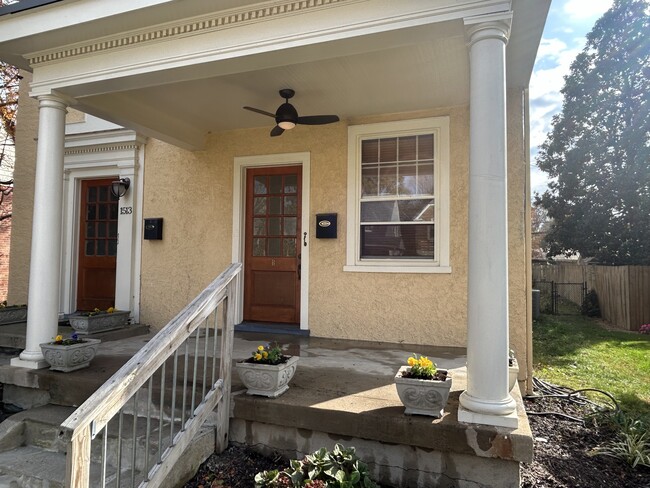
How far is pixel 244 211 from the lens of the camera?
5.20 m

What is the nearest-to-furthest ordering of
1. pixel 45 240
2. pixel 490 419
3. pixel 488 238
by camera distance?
1. pixel 490 419
2. pixel 488 238
3. pixel 45 240

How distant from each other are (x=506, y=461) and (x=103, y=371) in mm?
2926

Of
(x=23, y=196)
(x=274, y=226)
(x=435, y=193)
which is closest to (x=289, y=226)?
(x=274, y=226)

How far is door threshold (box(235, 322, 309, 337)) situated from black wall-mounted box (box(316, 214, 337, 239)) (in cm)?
113

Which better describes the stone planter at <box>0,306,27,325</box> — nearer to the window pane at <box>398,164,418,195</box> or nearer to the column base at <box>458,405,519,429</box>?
the window pane at <box>398,164,418,195</box>

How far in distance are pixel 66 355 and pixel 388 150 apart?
3.64m

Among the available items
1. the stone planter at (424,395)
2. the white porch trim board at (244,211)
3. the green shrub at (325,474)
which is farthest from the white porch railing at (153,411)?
the white porch trim board at (244,211)

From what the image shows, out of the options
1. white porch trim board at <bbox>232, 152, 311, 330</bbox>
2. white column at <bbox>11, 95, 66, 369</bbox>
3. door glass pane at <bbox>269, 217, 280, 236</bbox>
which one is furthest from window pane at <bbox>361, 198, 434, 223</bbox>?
white column at <bbox>11, 95, 66, 369</bbox>

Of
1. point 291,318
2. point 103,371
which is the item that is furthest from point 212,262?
point 103,371

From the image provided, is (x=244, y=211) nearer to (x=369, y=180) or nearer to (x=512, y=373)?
(x=369, y=180)

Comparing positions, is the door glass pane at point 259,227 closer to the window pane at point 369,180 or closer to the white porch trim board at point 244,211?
the white porch trim board at point 244,211

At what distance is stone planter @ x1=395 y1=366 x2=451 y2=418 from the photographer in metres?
2.22

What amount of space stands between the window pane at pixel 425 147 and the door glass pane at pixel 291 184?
60.4 inches

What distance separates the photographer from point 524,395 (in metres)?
3.89
